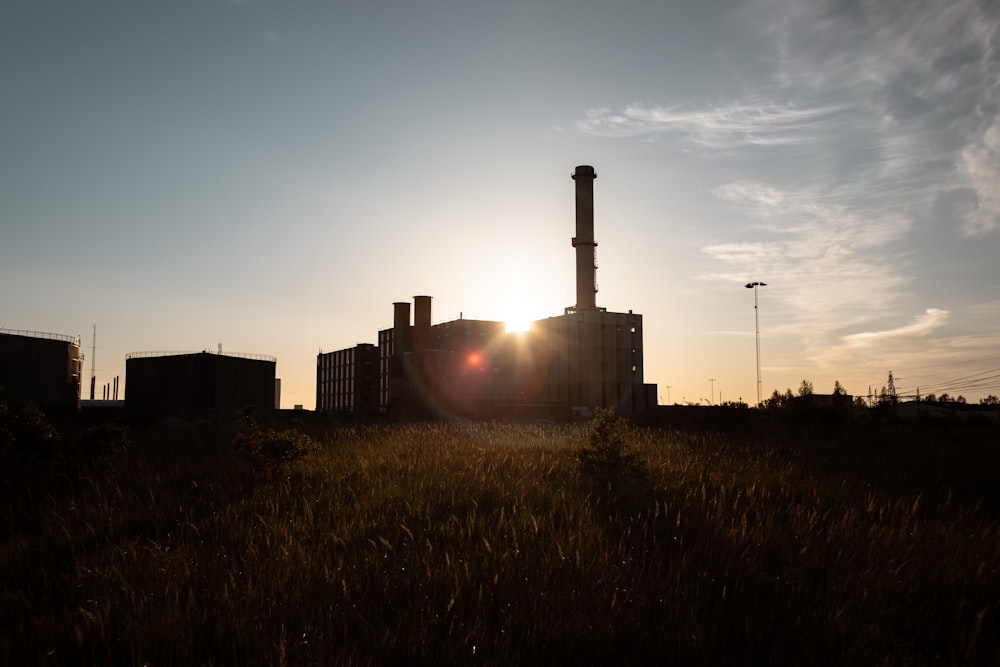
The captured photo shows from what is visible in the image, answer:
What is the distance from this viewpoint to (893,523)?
6.45 metres

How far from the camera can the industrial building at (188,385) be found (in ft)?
170

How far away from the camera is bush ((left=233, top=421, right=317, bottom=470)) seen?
10.4m

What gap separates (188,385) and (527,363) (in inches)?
1343

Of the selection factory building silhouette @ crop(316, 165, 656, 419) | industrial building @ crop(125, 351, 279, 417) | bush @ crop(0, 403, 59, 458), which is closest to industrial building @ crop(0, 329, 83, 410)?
industrial building @ crop(125, 351, 279, 417)

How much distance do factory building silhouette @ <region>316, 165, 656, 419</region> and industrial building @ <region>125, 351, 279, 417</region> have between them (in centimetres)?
1088

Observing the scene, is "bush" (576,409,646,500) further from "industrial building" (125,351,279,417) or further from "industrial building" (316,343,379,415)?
"industrial building" (316,343,379,415)

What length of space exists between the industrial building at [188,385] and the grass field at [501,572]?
1820 inches

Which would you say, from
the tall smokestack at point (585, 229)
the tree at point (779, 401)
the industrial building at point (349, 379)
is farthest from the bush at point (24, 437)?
the industrial building at point (349, 379)

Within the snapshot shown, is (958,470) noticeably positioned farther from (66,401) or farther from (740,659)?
(66,401)

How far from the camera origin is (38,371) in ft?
155

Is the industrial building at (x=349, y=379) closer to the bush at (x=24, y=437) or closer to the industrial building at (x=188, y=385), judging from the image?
the industrial building at (x=188, y=385)

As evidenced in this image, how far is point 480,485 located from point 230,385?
50.6 meters

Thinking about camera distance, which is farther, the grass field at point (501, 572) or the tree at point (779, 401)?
the tree at point (779, 401)

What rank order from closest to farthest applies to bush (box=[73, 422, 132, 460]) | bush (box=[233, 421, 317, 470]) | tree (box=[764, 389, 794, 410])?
bush (box=[233, 421, 317, 470]) → bush (box=[73, 422, 132, 460]) → tree (box=[764, 389, 794, 410])
